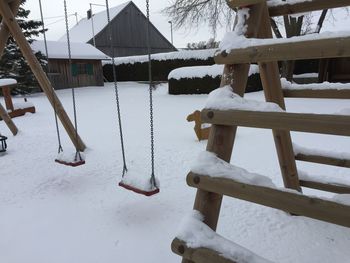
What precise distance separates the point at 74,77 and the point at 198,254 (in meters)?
20.2

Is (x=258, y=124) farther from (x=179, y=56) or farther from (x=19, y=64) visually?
(x=179, y=56)

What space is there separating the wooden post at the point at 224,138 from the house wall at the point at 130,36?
2664 centimetres

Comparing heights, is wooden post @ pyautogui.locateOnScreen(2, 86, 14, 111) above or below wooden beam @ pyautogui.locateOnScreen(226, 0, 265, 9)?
below

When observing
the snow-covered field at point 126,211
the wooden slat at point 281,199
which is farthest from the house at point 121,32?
the wooden slat at point 281,199

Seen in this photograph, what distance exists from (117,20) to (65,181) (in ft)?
87.0

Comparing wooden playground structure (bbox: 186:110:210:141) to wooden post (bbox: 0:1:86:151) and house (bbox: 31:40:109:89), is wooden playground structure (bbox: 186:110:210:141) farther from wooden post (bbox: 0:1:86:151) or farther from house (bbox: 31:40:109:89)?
house (bbox: 31:40:109:89)

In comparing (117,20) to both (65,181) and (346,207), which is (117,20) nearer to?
(65,181)

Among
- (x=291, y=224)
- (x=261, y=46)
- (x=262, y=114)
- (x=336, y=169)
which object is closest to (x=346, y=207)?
(x=262, y=114)

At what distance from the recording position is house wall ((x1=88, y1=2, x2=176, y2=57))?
2780 cm

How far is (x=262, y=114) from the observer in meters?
1.61

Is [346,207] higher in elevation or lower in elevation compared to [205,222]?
higher

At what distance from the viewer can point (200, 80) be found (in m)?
12.9

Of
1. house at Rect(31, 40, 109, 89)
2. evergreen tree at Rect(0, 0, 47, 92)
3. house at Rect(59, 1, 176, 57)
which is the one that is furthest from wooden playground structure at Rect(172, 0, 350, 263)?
house at Rect(59, 1, 176, 57)

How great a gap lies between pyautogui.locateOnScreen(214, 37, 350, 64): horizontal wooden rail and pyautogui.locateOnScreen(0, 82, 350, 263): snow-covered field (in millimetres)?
1524
